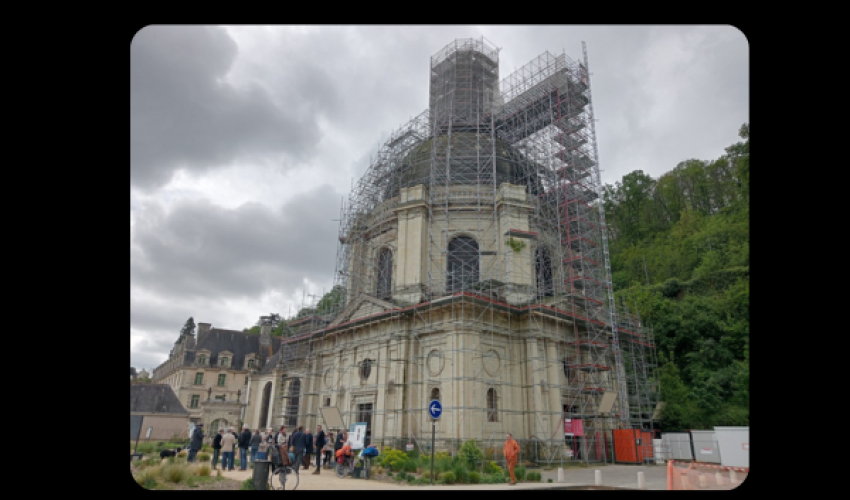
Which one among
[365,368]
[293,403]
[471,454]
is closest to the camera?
[471,454]

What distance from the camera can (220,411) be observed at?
144 ft

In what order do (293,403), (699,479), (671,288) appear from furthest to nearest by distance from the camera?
(671,288)
(293,403)
(699,479)

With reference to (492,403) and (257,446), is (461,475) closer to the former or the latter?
(257,446)

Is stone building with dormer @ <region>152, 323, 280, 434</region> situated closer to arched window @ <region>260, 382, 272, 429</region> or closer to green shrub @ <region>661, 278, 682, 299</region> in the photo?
arched window @ <region>260, 382, 272, 429</region>

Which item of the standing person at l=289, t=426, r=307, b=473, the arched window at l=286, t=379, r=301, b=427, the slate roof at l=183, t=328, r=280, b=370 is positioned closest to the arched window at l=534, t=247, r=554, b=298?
the standing person at l=289, t=426, r=307, b=473

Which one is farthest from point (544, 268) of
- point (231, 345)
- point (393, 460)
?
point (231, 345)

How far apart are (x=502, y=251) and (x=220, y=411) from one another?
3085 centimetres

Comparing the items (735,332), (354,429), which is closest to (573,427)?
(354,429)

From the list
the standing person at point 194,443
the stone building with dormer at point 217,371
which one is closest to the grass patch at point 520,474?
the standing person at point 194,443

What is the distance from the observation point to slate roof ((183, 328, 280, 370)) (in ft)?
158

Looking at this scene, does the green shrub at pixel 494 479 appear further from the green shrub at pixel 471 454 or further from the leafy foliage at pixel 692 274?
the leafy foliage at pixel 692 274

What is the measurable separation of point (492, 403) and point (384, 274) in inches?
400

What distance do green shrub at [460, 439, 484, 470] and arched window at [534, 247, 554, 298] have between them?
10185 millimetres

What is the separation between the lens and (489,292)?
24.4 metres
